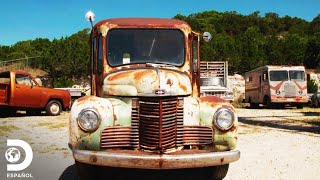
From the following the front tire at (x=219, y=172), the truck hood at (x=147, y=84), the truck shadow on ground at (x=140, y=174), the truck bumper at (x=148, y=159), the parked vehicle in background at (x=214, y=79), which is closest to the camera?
the truck bumper at (x=148, y=159)

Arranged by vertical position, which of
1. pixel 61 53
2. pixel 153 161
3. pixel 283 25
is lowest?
pixel 153 161

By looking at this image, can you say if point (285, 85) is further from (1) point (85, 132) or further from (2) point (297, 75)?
(1) point (85, 132)

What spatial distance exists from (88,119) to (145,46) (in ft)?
5.80

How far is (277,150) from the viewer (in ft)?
26.9

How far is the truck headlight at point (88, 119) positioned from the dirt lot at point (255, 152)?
1.46 meters

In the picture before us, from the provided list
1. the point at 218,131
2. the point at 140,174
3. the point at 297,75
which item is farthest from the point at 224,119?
the point at 297,75

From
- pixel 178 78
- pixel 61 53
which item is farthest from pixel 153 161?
pixel 61 53

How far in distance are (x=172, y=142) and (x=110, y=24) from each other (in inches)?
92.6

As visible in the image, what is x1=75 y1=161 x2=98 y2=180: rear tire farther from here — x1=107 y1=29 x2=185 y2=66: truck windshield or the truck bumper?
x1=107 y1=29 x2=185 y2=66: truck windshield

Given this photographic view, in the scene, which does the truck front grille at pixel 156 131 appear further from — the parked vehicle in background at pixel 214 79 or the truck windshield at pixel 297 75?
the truck windshield at pixel 297 75

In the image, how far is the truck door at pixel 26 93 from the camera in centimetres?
1613

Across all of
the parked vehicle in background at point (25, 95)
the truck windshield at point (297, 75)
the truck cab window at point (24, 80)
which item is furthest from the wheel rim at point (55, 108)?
→ the truck windshield at point (297, 75)

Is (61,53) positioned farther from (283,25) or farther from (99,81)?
(283,25)

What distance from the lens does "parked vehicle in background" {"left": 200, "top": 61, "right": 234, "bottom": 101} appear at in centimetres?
1644
